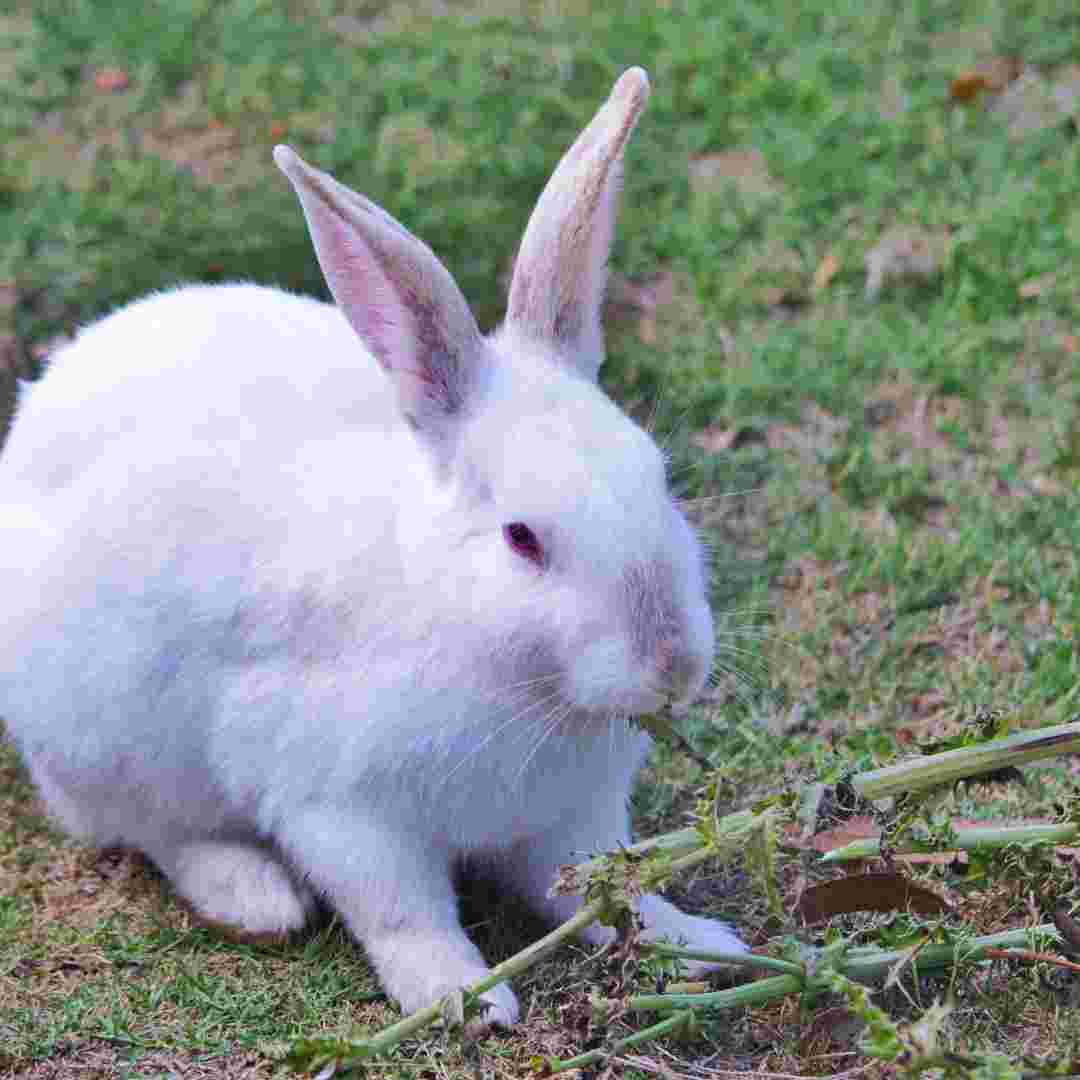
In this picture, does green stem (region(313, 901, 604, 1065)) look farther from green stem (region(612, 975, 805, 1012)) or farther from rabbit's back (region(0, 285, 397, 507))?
rabbit's back (region(0, 285, 397, 507))

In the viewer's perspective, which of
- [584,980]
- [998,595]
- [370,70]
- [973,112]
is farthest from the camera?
[370,70]

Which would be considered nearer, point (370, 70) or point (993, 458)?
point (993, 458)

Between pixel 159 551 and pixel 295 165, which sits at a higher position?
pixel 295 165

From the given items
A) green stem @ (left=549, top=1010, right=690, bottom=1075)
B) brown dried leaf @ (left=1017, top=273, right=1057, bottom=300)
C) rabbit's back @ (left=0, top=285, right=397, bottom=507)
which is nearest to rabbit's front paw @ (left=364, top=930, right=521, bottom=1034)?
green stem @ (left=549, top=1010, right=690, bottom=1075)

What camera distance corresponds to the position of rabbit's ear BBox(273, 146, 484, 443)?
10.1ft

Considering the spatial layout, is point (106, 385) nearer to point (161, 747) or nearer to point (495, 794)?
point (161, 747)

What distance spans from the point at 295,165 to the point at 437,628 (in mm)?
819

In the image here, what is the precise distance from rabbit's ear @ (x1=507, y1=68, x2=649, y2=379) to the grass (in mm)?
970

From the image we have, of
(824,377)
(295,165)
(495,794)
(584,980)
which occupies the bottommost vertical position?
(584,980)

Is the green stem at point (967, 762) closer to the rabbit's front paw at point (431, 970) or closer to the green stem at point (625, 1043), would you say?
the green stem at point (625, 1043)

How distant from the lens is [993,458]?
4.77 meters

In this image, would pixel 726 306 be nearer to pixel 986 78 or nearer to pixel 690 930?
pixel 986 78

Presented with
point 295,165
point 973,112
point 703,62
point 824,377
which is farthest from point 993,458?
point 295,165

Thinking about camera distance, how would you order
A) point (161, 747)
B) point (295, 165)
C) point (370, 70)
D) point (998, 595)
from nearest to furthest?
1. point (295, 165)
2. point (161, 747)
3. point (998, 595)
4. point (370, 70)
